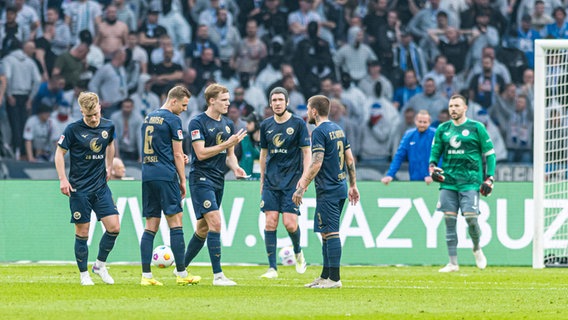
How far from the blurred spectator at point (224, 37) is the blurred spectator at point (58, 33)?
114 inches

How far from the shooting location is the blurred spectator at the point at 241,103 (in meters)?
20.9

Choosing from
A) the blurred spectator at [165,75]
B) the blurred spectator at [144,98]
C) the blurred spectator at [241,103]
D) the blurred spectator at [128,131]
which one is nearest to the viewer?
the blurred spectator at [128,131]

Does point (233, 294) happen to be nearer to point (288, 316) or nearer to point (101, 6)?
point (288, 316)

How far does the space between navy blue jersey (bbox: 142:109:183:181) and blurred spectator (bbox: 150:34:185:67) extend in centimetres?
1072

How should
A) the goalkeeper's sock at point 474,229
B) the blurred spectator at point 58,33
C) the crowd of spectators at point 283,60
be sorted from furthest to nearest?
1. the blurred spectator at point 58,33
2. the crowd of spectators at point 283,60
3. the goalkeeper's sock at point 474,229

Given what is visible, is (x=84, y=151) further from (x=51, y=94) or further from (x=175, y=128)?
(x=51, y=94)

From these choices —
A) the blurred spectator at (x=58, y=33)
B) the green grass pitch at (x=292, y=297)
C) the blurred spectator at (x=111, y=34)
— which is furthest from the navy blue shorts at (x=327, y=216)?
the blurred spectator at (x=58, y=33)

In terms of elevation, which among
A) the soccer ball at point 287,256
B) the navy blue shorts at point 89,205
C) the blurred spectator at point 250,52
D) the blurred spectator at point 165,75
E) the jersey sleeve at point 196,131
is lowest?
the soccer ball at point 287,256

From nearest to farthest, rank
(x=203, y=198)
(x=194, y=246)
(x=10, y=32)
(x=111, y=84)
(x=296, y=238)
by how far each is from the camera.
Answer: (x=203, y=198), (x=194, y=246), (x=296, y=238), (x=111, y=84), (x=10, y=32)

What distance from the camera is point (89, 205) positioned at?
37.7 feet

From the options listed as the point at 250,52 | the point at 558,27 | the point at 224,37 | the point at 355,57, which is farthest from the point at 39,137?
the point at 558,27

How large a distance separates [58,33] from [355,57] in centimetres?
601

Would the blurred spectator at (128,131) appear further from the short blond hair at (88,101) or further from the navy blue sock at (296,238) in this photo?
the short blond hair at (88,101)

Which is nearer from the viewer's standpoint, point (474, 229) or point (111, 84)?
point (474, 229)
